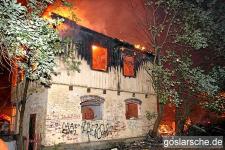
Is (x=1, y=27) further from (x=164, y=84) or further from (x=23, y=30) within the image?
(x=164, y=84)

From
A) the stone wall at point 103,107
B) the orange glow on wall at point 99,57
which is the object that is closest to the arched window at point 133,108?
the stone wall at point 103,107

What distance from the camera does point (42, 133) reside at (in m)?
13.5

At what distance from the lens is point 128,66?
744 inches

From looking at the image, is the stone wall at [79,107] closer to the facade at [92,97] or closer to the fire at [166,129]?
the facade at [92,97]

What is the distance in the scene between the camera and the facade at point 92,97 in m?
14.0

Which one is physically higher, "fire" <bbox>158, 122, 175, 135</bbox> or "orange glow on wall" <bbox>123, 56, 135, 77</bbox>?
"orange glow on wall" <bbox>123, 56, 135, 77</bbox>

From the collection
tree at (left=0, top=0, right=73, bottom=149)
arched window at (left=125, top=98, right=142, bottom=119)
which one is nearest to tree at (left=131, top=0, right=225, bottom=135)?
arched window at (left=125, top=98, right=142, bottom=119)

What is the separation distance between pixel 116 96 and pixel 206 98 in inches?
242

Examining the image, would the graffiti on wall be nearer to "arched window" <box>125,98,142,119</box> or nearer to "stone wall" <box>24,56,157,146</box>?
"stone wall" <box>24,56,157,146</box>

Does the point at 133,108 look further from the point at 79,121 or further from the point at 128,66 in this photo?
the point at 79,121

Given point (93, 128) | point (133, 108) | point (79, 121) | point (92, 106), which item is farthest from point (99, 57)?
point (133, 108)

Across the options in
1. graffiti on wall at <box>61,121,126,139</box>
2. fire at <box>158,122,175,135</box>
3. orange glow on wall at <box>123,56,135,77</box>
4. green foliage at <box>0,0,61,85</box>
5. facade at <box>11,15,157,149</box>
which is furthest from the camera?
fire at <box>158,122,175,135</box>

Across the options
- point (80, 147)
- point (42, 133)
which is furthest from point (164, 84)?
point (42, 133)

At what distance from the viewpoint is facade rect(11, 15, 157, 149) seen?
14.0 m
